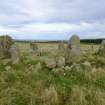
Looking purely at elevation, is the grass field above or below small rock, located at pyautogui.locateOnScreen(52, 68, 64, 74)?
below

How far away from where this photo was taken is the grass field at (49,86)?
9.05 metres

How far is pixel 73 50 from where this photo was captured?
1709 cm

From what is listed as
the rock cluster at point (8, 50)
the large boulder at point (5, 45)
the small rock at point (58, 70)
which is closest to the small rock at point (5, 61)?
the rock cluster at point (8, 50)

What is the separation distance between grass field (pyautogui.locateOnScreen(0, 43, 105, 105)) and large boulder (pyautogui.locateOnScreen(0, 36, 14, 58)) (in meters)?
2.28

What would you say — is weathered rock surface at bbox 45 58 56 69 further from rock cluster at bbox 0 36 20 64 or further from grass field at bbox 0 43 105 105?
rock cluster at bbox 0 36 20 64

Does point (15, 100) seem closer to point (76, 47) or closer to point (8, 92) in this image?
point (8, 92)

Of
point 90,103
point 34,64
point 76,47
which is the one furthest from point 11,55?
point 90,103

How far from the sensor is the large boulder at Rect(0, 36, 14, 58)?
52.5 feet

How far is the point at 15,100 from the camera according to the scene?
9078 millimetres

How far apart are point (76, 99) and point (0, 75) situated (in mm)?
4019

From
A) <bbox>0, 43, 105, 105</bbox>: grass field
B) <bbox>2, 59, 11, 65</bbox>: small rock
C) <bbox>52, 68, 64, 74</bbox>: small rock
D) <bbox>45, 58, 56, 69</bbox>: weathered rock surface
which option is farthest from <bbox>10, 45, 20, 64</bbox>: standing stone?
<bbox>52, 68, 64, 74</bbox>: small rock

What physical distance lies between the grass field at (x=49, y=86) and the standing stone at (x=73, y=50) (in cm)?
291

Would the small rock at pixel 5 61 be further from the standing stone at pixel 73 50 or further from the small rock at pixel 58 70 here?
the standing stone at pixel 73 50

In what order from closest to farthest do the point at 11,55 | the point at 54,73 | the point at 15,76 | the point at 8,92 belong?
the point at 8,92 → the point at 15,76 → the point at 54,73 → the point at 11,55
